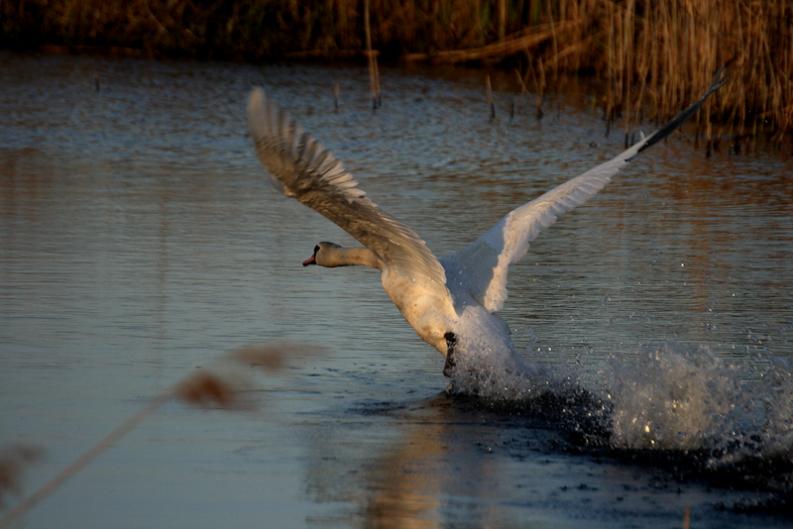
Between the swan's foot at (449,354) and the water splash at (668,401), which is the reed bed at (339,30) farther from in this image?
the water splash at (668,401)

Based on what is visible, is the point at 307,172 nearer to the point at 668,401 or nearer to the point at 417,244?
the point at 417,244

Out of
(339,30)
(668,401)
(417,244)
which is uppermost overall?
(417,244)

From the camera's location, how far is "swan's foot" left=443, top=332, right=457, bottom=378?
8.05 m

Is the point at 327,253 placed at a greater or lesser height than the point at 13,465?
lesser

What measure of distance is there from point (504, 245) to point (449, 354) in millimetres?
869

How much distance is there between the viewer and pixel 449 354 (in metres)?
8.14

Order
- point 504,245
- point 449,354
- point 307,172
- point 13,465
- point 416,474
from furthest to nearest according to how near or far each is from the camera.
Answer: point 504,245 < point 449,354 < point 307,172 < point 416,474 < point 13,465

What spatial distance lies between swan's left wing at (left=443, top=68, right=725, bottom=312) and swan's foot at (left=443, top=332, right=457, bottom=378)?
1.34ft

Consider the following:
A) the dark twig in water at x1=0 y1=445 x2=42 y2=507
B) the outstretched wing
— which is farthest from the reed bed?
the dark twig in water at x1=0 y1=445 x2=42 y2=507

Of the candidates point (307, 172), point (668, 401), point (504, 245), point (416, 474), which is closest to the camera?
point (416, 474)

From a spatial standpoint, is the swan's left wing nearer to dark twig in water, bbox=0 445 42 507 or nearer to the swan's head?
the swan's head

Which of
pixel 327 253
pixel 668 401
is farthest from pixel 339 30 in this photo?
pixel 668 401

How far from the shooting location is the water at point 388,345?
6.16 m

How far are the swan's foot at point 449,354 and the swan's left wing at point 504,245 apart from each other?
407 millimetres
